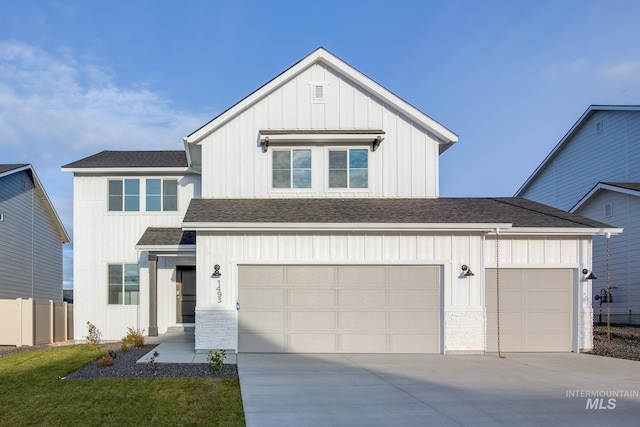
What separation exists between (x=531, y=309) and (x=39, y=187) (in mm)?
20246

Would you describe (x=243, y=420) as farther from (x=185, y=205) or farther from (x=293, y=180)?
(x=185, y=205)

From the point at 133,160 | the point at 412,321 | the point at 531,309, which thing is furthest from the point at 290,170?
the point at 531,309

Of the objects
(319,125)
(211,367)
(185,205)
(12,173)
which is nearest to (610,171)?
(319,125)

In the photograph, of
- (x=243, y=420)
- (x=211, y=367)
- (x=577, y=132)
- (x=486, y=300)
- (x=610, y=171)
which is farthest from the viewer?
(x=577, y=132)

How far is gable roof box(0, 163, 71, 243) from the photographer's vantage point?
2018cm

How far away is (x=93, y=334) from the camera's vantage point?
1692 centimetres

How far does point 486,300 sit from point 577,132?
1578 centimetres

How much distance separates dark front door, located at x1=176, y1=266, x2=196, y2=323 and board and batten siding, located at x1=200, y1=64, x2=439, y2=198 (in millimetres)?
3594

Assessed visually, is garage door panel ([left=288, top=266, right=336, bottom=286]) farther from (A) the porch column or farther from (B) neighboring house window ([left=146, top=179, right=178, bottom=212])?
(B) neighboring house window ([left=146, top=179, right=178, bottom=212])

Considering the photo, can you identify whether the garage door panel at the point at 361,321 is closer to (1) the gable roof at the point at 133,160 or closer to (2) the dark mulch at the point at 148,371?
(2) the dark mulch at the point at 148,371

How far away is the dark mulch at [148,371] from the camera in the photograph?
9.92m

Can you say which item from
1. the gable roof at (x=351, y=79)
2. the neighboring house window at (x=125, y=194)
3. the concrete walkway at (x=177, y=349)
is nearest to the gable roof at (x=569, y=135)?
the gable roof at (x=351, y=79)

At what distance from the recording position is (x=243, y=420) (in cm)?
713

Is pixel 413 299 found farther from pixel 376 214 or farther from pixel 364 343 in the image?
pixel 376 214
